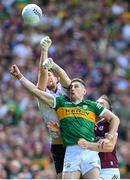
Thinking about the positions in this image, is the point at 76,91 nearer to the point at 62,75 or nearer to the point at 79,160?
the point at 62,75

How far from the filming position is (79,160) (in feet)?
41.1

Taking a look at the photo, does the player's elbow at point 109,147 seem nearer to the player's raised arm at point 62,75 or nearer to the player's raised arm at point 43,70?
the player's raised arm at point 62,75

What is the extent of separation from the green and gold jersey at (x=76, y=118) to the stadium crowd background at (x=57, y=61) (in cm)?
440

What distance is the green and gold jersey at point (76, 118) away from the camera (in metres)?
12.5

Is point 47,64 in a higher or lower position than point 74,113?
higher

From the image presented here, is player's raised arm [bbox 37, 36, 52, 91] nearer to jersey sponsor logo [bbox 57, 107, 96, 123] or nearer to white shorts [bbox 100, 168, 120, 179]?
jersey sponsor logo [bbox 57, 107, 96, 123]

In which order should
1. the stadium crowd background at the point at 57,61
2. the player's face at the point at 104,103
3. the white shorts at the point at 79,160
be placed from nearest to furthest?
the white shorts at the point at 79,160
the player's face at the point at 104,103
the stadium crowd background at the point at 57,61

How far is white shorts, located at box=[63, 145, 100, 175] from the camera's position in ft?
41.0

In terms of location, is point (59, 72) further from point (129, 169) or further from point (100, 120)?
point (129, 169)

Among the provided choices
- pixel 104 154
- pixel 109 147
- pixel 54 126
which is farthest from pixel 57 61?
pixel 109 147

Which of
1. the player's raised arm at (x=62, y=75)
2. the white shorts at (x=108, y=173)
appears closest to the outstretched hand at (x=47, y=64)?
the player's raised arm at (x=62, y=75)

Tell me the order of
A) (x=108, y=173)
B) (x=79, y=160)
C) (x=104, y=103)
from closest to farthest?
(x=79, y=160) → (x=108, y=173) → (x=104, y=103)

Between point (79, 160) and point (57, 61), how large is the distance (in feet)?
30.8

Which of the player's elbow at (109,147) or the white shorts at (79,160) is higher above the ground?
the player's elbow at (109,147)
